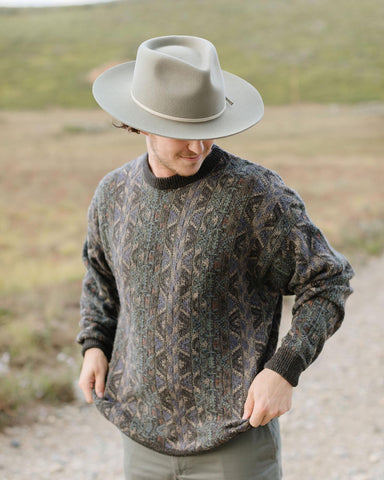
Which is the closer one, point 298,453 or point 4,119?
point 298,453

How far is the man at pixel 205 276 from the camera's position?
1.45 metres

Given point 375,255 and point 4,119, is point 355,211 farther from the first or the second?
point 4,119

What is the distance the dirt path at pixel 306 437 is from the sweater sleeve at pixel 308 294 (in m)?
2.19

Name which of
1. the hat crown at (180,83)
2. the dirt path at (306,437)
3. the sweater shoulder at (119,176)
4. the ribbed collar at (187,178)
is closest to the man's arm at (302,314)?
the ribbed collar at (187,178)

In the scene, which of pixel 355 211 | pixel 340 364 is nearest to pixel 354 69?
pixel 355 211

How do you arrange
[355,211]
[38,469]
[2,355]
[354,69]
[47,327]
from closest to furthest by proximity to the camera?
[38,469] < [2,355] < [47,327] < [355,211] < [354,69]

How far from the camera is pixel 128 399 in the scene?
5.49 feet

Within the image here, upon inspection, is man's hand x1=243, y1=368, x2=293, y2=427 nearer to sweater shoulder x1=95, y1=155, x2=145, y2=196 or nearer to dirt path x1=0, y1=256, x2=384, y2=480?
sweater shoulder x1=95, y1=155, x2=145, y2=196

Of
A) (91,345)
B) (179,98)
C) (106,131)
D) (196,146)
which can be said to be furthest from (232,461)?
(106,131)

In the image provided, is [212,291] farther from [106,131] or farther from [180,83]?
[106,131]

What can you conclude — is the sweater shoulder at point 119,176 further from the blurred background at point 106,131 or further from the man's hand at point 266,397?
the blurred background at point 106,131

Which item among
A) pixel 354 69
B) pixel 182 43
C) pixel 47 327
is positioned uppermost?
pixel 182 43

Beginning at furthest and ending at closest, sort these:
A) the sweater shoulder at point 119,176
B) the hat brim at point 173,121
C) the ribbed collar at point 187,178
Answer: the sweater shoulder at point 119,176, the ribbed collar at point 187,178, the hat brim at point 173,121

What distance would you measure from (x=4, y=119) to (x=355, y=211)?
1881 centimetres
